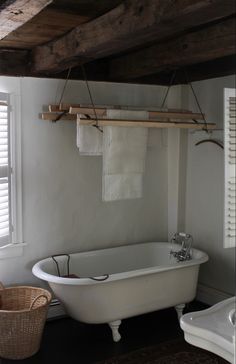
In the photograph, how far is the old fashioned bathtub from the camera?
3.48m

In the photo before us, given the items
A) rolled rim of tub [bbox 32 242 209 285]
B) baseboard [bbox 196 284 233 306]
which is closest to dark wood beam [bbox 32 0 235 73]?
rolled rim of tub [bbox 32 242 209 285]

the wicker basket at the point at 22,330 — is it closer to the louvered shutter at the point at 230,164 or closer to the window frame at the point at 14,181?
the window frame at the point at 14,181

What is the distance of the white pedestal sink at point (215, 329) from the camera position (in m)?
1.80

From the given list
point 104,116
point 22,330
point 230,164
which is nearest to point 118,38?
point 230,164

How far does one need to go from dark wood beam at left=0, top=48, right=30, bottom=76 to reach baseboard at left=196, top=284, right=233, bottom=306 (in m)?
2.60

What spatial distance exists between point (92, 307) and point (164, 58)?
1.95m

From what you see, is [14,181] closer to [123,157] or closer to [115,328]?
[123,157]

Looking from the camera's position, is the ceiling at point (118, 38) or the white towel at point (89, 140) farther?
the white towel at point (89, 140)

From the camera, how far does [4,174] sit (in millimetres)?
3746

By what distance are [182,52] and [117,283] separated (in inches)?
69.7

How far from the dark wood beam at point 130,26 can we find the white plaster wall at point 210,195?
1602 millimetres

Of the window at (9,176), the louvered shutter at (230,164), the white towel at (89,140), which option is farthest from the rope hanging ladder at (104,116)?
the louvered shutter at (230,164)

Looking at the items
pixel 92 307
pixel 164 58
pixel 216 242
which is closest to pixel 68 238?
pixel 92 307

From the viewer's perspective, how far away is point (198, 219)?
4.51 meters
